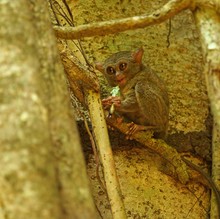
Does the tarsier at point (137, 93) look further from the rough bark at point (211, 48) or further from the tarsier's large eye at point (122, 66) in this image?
the rough bark at point (211, 48)

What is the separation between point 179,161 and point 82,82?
109 cm

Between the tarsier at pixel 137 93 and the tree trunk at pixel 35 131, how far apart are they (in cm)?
269

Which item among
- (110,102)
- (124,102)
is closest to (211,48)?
(110,102)

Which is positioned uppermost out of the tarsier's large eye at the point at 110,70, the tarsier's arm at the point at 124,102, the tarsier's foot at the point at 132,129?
the tarsier's large eye at the point at 110,70

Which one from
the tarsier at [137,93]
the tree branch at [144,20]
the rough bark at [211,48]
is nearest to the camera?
the rough bark at [211,48]

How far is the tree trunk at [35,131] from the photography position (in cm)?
190

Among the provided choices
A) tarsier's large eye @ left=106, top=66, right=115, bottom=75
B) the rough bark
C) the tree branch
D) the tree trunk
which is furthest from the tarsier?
the tree trunk

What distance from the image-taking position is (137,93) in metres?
5.28

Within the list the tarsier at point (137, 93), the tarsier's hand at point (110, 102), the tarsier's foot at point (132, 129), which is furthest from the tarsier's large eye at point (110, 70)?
the tarsier's foot at point (132, 129)

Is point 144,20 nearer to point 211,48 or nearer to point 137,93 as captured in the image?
point 211,48

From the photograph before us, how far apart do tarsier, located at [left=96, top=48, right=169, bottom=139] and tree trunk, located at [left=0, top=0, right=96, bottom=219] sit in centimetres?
269

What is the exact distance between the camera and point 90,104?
4.54 metres

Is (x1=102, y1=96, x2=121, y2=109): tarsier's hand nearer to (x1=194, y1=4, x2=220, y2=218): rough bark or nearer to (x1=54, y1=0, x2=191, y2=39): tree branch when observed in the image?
(x1=54, y1=0, x2=191, y2=39): tree branch

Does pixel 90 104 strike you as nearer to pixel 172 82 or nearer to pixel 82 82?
pixel 82 82
